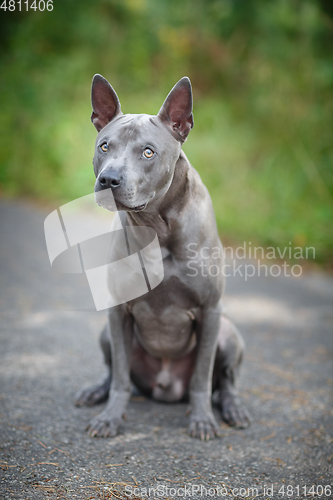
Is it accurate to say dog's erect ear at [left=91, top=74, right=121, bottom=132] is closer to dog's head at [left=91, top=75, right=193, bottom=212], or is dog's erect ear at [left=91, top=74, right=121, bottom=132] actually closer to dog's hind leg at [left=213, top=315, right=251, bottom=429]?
dog's head at [left=91, top=75, right=193, bottom=212]

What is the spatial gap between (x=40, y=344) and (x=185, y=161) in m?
1.98

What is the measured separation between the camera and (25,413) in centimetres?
244

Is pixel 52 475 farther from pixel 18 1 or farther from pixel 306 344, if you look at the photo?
pixel 18 1

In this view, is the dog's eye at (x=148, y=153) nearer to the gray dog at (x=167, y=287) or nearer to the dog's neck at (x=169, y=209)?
the gray dog at (x=167, y=287)

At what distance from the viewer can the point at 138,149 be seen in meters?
1.90

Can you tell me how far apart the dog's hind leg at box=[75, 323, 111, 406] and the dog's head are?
3.09ft

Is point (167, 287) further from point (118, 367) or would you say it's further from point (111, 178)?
point (111, 178)

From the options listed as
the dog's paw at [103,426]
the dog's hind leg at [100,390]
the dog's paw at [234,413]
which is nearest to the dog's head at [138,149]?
the dog's hind leg at [100,390]

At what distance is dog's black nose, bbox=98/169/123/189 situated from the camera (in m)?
1.80

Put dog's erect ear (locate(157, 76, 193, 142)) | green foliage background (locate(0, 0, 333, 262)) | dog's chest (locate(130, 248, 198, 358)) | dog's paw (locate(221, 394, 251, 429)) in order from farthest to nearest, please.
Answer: green foliage background (locate(0, 0, 333, 262)), dog's paw (locate(221, 394, 251, 429)), dog's chest (locate(130, 248, 198, 358)), dog's erect ear (locate(157, 76, 193, 142))

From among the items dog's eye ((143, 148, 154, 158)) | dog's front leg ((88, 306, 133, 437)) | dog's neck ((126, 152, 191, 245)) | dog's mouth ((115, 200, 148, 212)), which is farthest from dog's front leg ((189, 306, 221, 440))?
dog's eye ((143, 148, 154, 158))

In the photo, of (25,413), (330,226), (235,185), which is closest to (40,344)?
(25,413)

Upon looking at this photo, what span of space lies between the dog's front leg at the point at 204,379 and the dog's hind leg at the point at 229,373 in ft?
0.54

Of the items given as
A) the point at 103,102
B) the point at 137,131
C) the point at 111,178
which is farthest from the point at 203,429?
the point at 103,102
